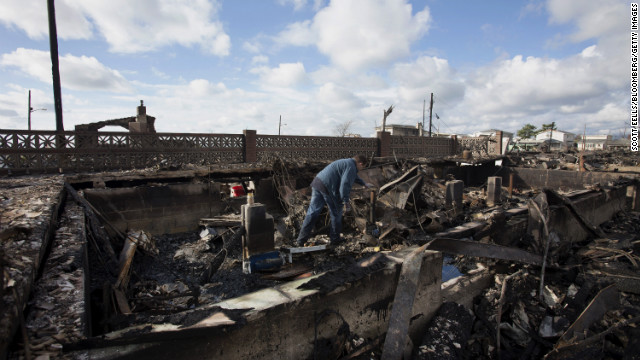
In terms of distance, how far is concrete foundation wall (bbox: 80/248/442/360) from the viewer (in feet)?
6.79

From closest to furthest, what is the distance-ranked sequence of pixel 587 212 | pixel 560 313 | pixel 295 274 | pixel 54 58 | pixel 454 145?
1. pixel 560 313
2. pixel 295 274
3. pixel 587 212
4. pixel 54 58
5. pixel 454 145

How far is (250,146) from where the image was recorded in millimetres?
11461

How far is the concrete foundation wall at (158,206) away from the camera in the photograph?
6.48m

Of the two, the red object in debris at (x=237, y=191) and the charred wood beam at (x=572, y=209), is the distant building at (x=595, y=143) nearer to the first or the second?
the charred wood beam at (x=572, y=209)

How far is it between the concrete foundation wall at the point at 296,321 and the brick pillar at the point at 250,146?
347 inches

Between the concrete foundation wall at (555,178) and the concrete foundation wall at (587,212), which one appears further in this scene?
the concrete foundation wall at (555,178)

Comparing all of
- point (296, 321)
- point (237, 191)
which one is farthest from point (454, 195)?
point (296, 321)

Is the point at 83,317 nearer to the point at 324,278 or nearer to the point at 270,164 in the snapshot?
the point at 324,278

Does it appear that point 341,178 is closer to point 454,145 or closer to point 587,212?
point 587,212

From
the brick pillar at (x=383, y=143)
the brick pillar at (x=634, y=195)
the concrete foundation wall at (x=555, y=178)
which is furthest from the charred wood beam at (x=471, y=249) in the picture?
the brick pillar at (x=383, y=143)

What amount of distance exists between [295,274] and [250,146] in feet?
25.8

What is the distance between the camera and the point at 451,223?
22.9ft

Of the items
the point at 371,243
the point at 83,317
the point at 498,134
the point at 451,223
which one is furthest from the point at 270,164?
the point at 498,134

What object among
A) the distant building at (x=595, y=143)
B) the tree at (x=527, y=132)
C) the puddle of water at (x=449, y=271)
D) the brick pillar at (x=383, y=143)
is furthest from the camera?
the tree at (x=527, y=132)
